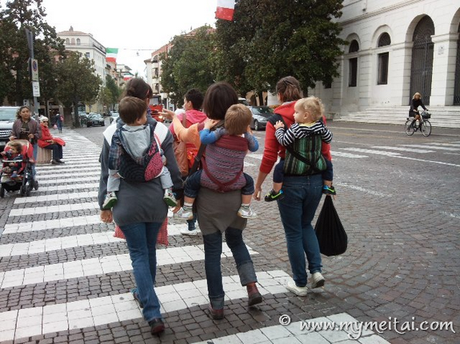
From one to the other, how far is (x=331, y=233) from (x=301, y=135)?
3.26ft

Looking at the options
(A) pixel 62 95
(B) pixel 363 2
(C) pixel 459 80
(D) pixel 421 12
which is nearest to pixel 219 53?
(B) pixel 363 2

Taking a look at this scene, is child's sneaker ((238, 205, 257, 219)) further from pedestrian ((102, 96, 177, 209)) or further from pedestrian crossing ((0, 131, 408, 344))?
pedestrian crossing ((0, 131, 408, 344))

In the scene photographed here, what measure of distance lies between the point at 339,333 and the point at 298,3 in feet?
96.5

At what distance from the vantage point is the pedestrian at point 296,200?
3619mm

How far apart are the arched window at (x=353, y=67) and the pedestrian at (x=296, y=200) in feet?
99.6

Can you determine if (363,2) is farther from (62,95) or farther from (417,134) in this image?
(62,95)

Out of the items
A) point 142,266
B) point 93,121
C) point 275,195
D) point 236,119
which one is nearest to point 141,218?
point 142,266

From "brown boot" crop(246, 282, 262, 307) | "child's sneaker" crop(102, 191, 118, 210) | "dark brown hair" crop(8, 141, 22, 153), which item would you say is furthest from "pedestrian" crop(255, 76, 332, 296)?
"dark brown hair" crop(8, 141, 22, 153)

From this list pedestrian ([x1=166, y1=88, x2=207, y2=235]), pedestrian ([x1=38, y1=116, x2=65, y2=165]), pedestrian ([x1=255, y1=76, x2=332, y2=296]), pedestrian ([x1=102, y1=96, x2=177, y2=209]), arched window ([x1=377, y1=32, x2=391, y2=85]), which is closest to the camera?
pedestrian ([x1=102, y1=96, x2=177, y2=209])

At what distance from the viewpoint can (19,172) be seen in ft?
28.5

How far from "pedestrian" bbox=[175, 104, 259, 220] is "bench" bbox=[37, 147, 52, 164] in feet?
37.4

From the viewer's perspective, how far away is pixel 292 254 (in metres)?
3.76

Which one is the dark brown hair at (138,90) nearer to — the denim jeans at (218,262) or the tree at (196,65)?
the denim jeans at (218,262)

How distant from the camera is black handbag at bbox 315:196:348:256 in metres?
3.87
